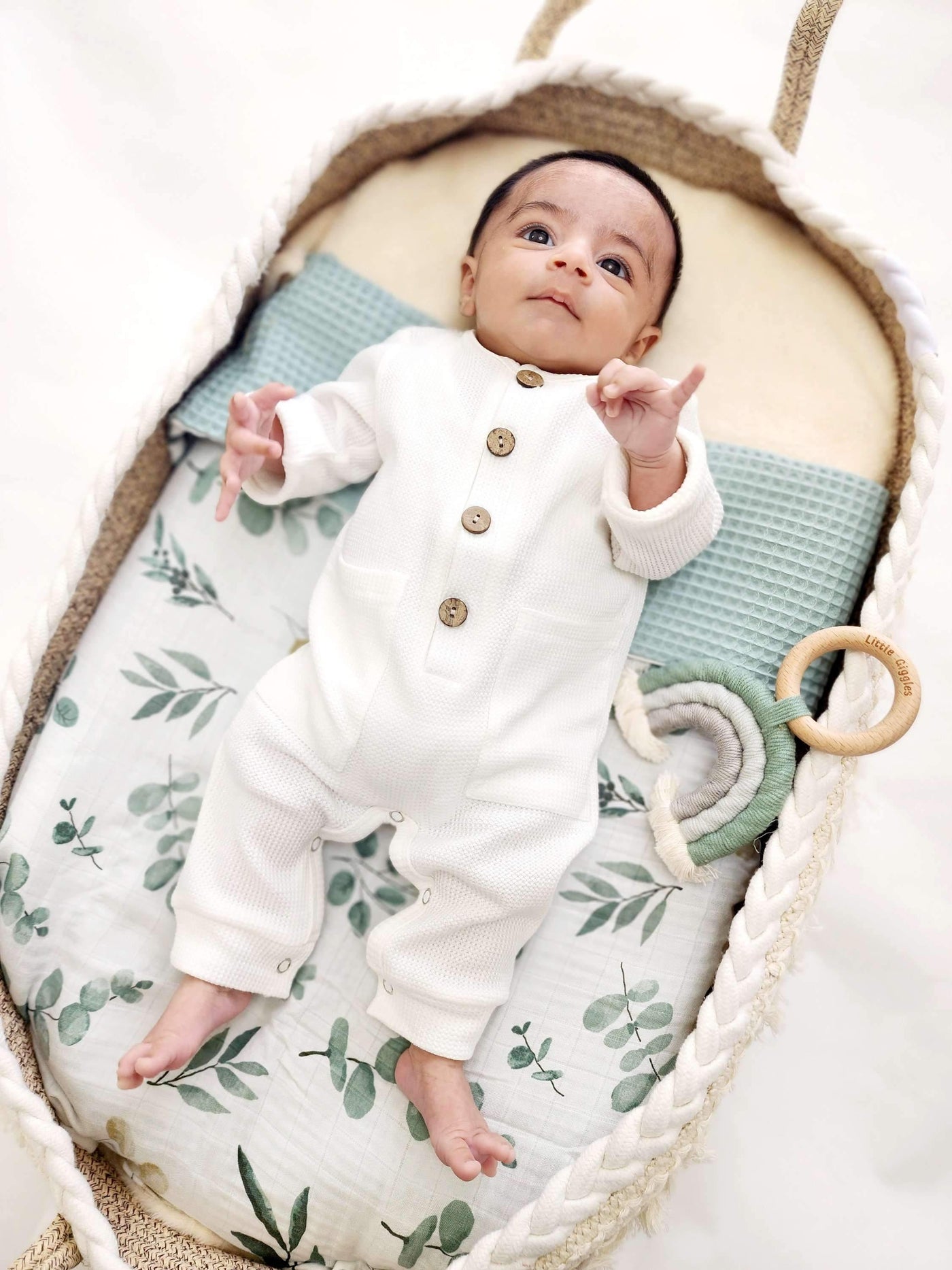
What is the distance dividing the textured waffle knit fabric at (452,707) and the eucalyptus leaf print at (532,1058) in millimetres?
92

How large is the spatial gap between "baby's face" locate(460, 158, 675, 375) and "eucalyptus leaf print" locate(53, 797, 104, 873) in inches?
35.9

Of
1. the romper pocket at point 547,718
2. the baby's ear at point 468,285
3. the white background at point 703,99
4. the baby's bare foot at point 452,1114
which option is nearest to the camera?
the baby's bare foot at point 452,1114

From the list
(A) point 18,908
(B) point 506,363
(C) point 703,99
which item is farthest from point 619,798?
(C) point 703,99

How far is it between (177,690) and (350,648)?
322 mm

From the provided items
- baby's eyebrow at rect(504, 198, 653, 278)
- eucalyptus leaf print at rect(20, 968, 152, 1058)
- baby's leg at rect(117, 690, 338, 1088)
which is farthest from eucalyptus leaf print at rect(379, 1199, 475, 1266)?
baby's eyebrow at rect(504, 198, 653, 278)

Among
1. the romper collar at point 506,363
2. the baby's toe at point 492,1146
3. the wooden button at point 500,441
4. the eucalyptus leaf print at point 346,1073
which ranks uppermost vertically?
the romper collar at point 506,363

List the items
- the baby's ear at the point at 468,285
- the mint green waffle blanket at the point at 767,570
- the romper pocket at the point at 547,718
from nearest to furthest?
the romper pocket at the point at 547,718 < the mint green waffle blanket at the point at 767,570 < the baby's ear at the point at 468,285

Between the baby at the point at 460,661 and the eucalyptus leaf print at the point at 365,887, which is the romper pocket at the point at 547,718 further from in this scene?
the eucalyptus leaf print at the point at 365,887

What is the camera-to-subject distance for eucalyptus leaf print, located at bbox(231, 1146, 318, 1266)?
4.44ft

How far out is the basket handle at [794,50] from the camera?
5.01ft

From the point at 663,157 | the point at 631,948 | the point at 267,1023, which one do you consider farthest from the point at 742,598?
the point at 267,1023

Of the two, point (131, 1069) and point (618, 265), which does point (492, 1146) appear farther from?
point (618, 265)

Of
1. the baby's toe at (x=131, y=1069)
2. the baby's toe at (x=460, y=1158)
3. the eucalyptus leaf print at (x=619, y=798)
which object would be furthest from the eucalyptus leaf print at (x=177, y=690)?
the baby's toe at (x=460, y=1158)

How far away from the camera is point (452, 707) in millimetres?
1350
